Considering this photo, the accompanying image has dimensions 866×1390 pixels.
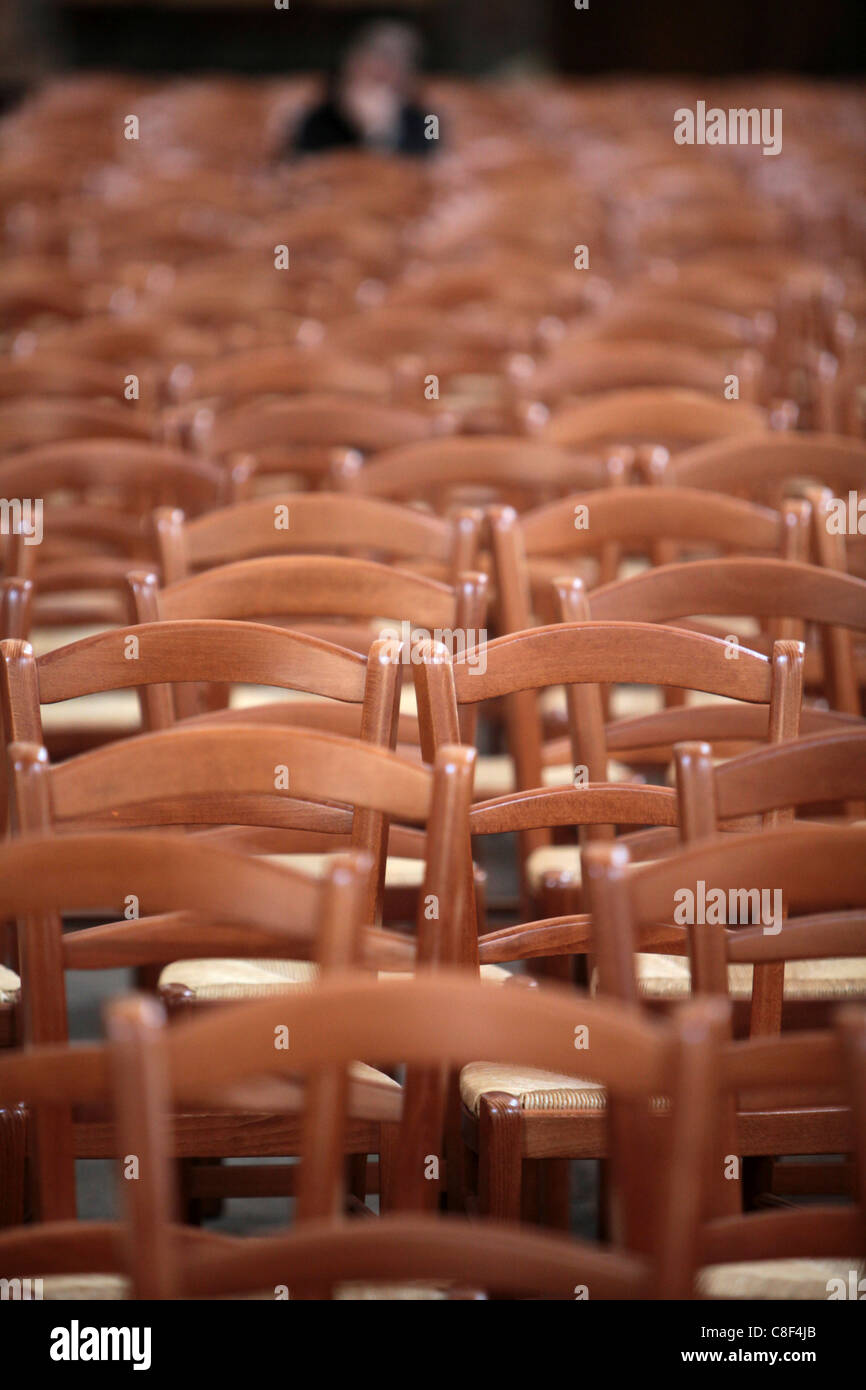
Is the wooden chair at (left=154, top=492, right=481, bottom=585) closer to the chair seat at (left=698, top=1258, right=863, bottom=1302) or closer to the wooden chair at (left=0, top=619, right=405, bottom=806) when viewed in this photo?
the wooden chair at (left=0, top=619, right=405, bottom=806)

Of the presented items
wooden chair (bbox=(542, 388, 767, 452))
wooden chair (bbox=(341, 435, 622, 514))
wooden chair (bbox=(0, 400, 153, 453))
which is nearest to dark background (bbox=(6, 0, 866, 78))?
wooden chair (bbox=(0, 400, 153, 453))

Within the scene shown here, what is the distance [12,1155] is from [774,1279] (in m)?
0.85

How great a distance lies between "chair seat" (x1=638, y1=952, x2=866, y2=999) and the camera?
196 cm

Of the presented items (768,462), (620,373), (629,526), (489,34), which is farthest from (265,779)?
(489,34)

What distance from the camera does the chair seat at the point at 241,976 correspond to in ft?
6.40

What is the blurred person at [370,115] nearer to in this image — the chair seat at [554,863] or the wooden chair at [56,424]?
the wooden chair at [56,424]

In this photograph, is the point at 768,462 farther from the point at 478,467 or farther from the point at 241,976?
the point at 241,976

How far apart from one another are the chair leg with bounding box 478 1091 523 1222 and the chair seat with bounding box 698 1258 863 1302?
0.29 meters

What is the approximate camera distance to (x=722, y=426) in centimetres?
350

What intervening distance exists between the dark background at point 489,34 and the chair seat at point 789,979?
13.6m

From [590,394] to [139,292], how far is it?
196cm

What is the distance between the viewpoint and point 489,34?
14938mm

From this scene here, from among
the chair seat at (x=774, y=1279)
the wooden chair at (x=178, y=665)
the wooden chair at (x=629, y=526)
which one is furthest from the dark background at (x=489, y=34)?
the chair seat at (x=774, y=1279)

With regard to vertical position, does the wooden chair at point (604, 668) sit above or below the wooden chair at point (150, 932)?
above
